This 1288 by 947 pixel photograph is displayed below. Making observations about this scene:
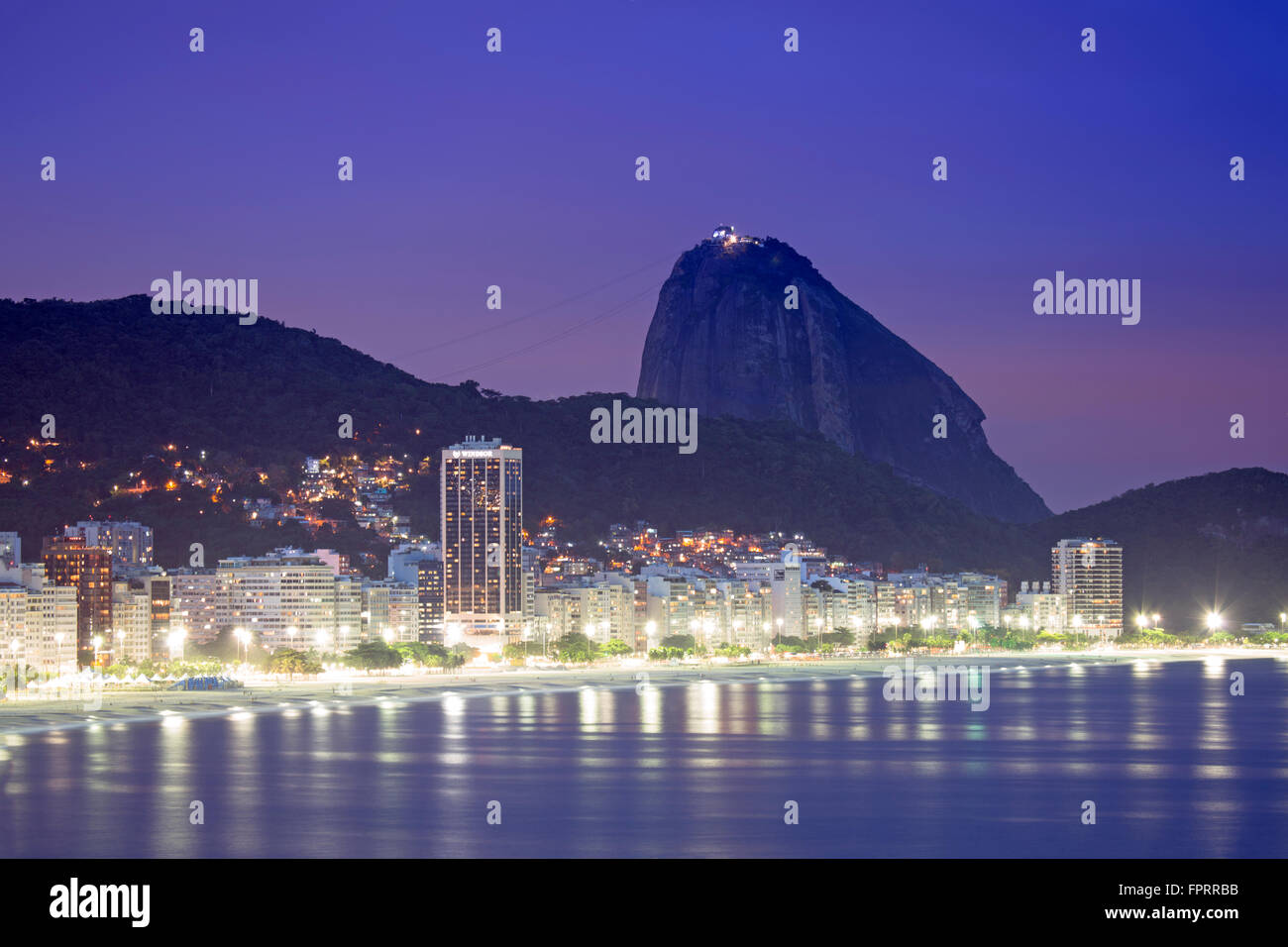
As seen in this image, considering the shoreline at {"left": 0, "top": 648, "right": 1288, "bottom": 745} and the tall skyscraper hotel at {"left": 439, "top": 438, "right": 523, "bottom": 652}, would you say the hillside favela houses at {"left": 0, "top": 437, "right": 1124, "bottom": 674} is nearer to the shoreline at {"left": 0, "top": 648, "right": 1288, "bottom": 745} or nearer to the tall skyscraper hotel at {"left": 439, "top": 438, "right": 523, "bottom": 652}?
the tall skyscraper hotel at {"left": 439, "top": 438, "right": 523, "bottom": 652}

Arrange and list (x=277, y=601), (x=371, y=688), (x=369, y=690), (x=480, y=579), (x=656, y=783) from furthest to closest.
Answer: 1. (x=480, y=579)
2. (x=277, y=601)
3. (x=371, y=688)
4. (x=369, y=690)
5. (x=656, y=783)

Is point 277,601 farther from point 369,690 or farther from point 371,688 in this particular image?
point 369,690

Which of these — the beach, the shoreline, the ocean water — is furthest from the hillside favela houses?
the ocean water

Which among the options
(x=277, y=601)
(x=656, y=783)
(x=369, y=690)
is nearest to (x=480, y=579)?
(x=277, y=601)
